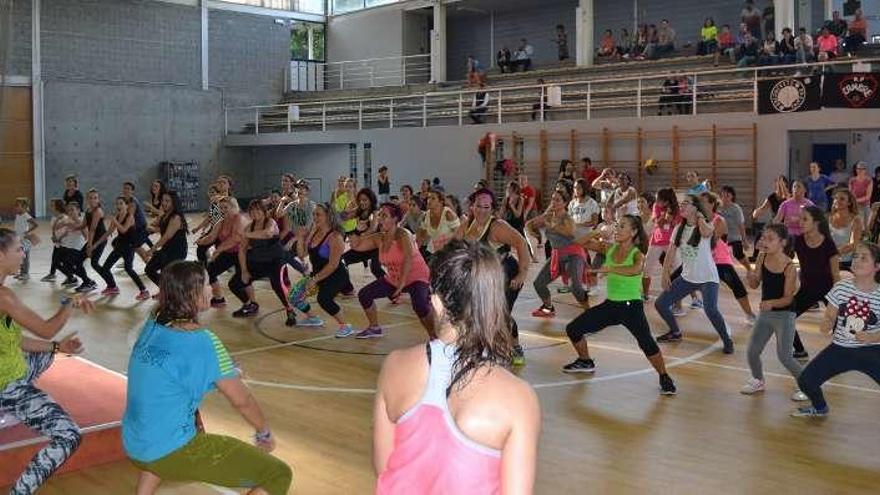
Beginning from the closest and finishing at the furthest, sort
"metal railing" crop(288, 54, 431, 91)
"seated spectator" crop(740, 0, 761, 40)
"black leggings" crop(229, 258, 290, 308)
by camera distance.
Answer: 1. "black leggings" crop(229, 258, 290, 308)
2. "seated spectator" crop(740, 0, 761, 40)
3. "metal railing" crop(288, 54, 431, 91)

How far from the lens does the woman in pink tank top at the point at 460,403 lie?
86.8 inches

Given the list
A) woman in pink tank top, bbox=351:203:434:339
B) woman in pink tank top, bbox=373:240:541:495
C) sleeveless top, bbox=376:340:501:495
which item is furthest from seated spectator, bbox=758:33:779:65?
sleeveless top, bbox=376:340:501:495

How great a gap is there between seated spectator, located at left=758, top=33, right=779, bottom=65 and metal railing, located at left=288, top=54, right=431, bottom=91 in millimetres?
14214

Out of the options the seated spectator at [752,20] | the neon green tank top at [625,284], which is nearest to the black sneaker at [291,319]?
the neon green tank top at [625,284]

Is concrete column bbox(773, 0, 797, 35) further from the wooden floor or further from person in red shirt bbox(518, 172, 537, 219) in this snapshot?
the wooden floor

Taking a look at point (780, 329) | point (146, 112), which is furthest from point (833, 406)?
point (146, 112)

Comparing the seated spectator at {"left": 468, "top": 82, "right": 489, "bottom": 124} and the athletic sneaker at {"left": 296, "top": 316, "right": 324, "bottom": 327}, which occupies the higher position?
the seated spectator at {"left": 468, "top": 82, "right": 489, "bottom": 124}

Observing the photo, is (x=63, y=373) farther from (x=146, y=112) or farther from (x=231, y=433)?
(x=146, y=112)

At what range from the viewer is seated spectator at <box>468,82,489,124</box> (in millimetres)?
26438

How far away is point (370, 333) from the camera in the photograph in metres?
10.3

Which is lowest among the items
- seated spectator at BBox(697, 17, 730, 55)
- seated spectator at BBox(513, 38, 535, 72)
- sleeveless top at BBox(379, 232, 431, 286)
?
sleeveless top at BBox(379, 232, 431, 286)

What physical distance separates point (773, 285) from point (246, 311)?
6.92 m

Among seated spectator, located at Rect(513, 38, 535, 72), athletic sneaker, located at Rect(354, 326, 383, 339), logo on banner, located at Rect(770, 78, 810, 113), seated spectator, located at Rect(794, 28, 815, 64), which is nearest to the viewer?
athletic sneaker, located at Rect(354, 326, 383, 339)

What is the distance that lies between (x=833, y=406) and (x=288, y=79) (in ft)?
104
